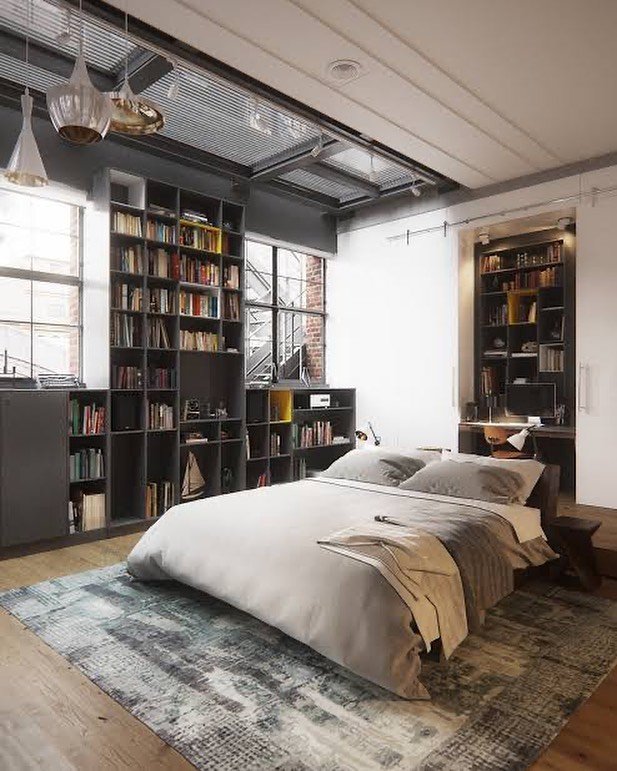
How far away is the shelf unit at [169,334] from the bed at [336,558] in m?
1.66

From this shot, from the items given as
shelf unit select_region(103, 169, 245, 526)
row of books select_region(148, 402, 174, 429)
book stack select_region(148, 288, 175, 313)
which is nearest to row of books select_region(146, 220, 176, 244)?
shelf unit select_region(103, 169, 245, 526)

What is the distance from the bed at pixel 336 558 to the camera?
7.72 ft

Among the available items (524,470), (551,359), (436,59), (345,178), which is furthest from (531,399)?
(436,59)

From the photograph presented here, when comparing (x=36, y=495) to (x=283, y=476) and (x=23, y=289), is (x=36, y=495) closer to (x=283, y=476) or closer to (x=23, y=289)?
(x=23, y=289)

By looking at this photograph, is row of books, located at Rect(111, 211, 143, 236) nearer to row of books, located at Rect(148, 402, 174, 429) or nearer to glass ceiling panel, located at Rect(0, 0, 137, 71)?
glass ceiling panel, located at Rect(0, 0, 137, 71)

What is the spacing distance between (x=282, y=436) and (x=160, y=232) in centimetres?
250

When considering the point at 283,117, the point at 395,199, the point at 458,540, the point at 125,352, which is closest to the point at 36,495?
the point at 125,352

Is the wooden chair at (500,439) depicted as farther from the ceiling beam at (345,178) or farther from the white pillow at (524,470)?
the ceiling beam at (345,178)

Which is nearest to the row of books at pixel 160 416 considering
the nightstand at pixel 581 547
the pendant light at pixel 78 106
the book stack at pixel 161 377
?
the book stack at pixel 161 377

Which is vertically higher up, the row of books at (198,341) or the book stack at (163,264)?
the book stack at (163,264)

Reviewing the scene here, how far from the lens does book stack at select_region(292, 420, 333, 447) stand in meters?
6.51

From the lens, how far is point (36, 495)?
4316 millimetres

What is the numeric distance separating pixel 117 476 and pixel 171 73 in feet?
10.9

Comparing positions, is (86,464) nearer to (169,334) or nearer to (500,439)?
(169,334)
